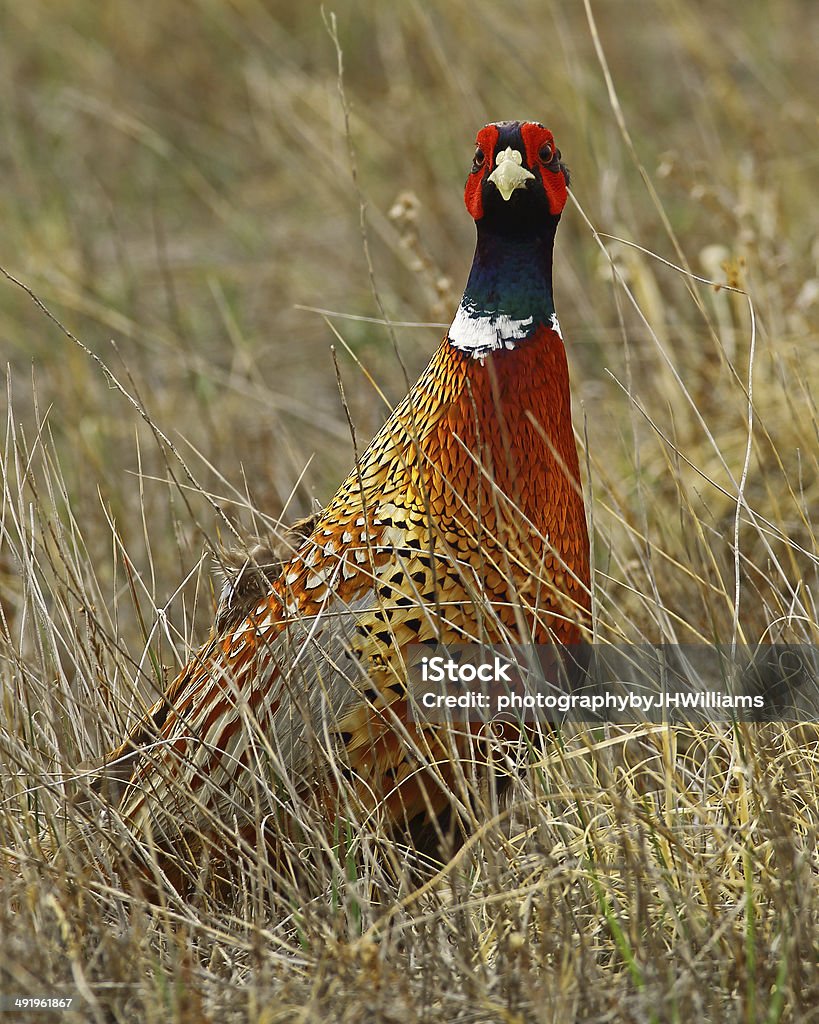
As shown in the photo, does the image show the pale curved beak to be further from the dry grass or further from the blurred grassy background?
the blurred grassy background

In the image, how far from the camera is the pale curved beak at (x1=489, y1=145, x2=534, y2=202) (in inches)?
88.2

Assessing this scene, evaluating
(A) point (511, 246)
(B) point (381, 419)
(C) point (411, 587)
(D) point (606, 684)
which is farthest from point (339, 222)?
(C) point (411, 587)

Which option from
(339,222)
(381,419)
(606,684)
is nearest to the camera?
(606,684)

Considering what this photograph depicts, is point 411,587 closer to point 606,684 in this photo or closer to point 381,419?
point 606,684

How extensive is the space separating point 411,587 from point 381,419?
88.0 inches

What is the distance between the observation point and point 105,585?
3738 mm

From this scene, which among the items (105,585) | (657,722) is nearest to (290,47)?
(105,585)

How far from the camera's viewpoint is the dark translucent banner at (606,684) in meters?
2.15

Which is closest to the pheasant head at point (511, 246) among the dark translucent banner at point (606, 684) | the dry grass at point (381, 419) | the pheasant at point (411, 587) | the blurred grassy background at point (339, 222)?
the pheasant at point (411, 587)

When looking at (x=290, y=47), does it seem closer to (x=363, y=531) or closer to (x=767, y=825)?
(x=363, y=531)

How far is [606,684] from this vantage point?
240cm

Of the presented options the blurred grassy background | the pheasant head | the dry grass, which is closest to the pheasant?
the pheasant head

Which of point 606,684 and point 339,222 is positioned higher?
point 339,222

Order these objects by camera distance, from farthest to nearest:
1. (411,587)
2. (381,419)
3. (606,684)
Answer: (381,419) → (606,684) → (411,587)
